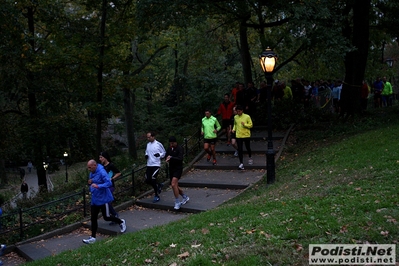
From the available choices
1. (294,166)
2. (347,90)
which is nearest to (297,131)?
(347,90)

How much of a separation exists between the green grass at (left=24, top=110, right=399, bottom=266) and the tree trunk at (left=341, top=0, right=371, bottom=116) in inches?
261

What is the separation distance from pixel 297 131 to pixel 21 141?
487 inches

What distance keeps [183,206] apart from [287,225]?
497 cm

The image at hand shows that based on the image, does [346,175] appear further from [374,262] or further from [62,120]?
[62,120]

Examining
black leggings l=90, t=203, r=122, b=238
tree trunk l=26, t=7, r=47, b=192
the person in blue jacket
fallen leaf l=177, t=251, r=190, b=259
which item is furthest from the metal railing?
tree trunk l=26, t=7, r=47, b=192

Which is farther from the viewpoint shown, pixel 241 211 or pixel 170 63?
pixel 170 63

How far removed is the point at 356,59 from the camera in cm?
1745

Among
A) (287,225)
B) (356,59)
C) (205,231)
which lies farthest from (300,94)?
(287,225)

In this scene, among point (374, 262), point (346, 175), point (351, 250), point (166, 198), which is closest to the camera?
point (374, 262)

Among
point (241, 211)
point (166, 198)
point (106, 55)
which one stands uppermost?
point (106, 55)

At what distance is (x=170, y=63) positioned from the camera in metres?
33.5

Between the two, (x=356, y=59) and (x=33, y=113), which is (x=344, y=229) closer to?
(x=356, y=59)

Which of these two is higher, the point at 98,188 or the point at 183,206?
the point at 98,188

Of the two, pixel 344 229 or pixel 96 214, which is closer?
pixel 344 229
